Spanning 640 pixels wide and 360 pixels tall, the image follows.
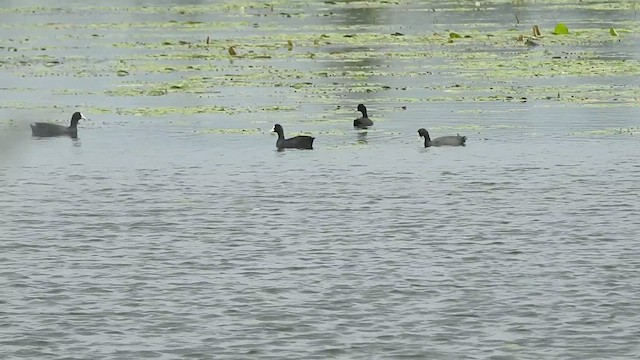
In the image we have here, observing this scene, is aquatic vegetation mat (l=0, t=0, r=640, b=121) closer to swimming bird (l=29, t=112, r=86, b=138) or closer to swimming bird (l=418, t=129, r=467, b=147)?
swimming bird (l=29, t=112, r=86, b=138)

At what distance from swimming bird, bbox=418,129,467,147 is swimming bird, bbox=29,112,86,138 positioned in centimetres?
646

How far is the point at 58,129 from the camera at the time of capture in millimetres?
28703

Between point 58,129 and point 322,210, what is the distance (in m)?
10.4

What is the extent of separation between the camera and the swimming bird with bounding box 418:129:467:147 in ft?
84.9

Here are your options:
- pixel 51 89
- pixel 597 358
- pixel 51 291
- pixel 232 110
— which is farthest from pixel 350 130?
pixel 597 358

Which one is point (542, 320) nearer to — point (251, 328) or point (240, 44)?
point (251, 328)

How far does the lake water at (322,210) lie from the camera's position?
12.9 m

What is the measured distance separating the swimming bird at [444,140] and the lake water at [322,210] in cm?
54

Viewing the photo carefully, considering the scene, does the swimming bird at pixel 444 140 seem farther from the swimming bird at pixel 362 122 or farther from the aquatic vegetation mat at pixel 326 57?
the aquatic vegetation mat at pixel 326 57

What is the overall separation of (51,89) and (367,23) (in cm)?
2070

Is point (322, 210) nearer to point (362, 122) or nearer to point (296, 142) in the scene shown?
point (296, 142)

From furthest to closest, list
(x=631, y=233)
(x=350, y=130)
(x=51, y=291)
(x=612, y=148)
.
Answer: (x=350, y=130)
(x=612, y=148)
(x=631, y=233)
(x=51, y=291)

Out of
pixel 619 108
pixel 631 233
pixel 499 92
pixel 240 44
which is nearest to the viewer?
pixel 631 233

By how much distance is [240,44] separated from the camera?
153 ft
